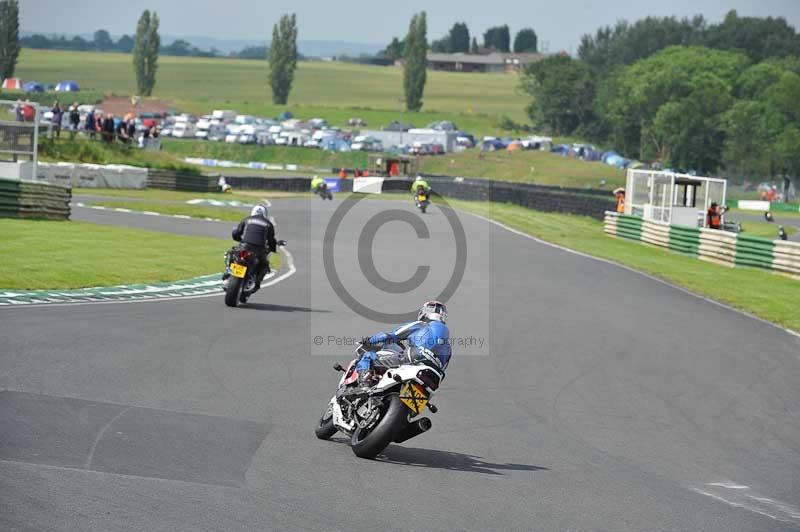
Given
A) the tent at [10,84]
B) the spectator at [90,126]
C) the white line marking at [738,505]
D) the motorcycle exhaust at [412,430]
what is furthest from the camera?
the tent at [10,84]

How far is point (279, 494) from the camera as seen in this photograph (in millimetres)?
8203

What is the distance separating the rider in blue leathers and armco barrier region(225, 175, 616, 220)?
127 ft

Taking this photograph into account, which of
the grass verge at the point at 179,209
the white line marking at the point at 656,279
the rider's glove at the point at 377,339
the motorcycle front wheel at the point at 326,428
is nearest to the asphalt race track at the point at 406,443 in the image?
the motorcycle front wheel at the point at 326,428

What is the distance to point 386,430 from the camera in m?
9.52

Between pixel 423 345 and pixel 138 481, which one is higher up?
pixel 423 345

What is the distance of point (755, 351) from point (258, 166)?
71.4 m

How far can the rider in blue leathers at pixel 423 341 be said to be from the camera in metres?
9.85

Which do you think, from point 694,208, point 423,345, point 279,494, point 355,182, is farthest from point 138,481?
point 355,182

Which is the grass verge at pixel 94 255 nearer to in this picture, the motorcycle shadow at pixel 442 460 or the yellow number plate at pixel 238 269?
the yellow number plate at pixel 238 269

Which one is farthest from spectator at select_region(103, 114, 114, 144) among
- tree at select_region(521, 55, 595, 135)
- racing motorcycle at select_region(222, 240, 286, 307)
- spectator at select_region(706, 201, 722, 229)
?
tree at select_region(521, 55, 595, 135)

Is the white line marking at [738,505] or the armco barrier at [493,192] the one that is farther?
the armco barrier at [493,192]

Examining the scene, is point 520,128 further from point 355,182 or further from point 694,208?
point 694,208

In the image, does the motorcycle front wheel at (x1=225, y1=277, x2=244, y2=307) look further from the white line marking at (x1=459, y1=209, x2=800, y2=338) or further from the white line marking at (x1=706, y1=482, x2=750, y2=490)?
the white line marking at (x1=459, y1=209, x2=800, y2=338)

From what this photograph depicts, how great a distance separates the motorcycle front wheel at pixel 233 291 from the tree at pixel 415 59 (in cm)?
11475
